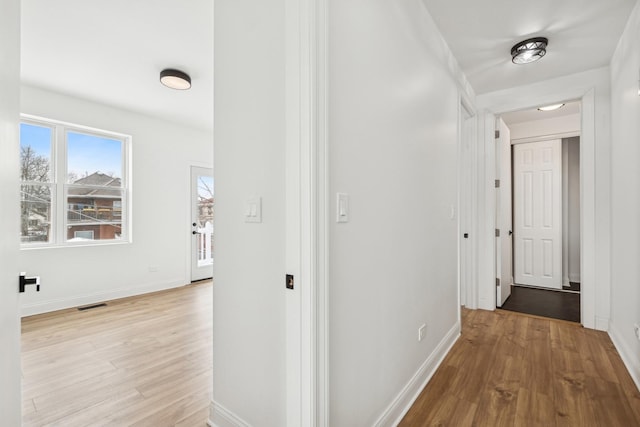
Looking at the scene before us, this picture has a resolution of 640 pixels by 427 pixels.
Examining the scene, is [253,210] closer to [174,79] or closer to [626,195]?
[174,79]

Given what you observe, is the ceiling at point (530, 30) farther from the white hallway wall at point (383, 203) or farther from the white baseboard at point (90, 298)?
the white baseboard at point (90, 298)

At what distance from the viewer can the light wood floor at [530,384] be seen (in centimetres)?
167

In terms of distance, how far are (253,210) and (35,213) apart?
3633 mm

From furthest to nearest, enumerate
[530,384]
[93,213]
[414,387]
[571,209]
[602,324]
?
[571,209]
[93,213]
[602,324]
[530,384]
[414,387]

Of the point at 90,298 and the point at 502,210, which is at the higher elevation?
the point at 502,210

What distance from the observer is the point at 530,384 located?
199 cm

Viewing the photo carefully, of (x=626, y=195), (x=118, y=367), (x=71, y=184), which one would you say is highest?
(x=71, y=184)

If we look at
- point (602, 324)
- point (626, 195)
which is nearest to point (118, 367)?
point (626, 195)

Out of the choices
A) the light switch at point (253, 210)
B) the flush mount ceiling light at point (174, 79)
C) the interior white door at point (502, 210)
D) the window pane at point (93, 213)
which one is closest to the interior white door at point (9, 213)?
the light switch at point (253, 210)

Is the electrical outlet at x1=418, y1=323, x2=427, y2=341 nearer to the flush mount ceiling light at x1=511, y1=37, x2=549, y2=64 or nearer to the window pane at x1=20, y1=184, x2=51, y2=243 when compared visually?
the flush mount ceiling light at x1=511, y1=37, x2=549, y2=64

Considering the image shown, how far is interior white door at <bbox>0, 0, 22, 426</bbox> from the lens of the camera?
697mm

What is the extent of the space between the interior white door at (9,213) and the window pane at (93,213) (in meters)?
3.73

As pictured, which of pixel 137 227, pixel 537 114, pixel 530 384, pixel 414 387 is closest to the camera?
pixel 414 387

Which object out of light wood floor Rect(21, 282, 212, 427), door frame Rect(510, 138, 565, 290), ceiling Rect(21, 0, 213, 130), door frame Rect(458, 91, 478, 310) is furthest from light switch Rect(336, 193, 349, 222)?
door frame Rect(510, 138, 565, 290)
